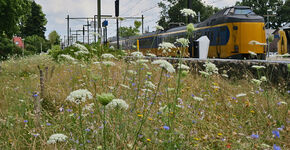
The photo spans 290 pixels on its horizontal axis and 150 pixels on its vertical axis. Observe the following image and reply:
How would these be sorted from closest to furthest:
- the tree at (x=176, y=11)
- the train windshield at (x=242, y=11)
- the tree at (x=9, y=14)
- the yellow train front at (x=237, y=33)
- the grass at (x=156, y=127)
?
the grass at (x=156, y=127)
the tree at (x=9, y=14)
the yellow train front at (x=237, y=33)
the train windshield at (x=242, y=11)
the tree at (x=176, y=11)

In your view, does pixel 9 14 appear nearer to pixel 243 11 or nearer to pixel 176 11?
pixel 243 11

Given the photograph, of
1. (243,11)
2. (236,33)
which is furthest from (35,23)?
(236,33)

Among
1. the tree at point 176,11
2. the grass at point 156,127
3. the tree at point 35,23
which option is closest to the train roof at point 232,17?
the grass at point 156,127

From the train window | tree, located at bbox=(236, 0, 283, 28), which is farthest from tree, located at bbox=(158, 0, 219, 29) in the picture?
the train window

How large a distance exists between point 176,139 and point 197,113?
38.7 inches

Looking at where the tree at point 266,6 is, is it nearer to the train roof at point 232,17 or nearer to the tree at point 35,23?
the tree at point 35,23

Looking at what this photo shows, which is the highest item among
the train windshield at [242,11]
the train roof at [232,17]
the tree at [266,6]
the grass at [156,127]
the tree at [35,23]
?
the tree at [266,6]

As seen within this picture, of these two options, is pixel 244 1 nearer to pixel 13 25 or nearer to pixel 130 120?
pixel 13 25

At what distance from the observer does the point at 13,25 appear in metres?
12.3

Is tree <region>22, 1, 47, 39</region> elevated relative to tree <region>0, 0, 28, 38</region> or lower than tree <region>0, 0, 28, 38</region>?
elevated

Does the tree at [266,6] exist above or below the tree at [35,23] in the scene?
above

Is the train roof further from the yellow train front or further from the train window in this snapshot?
the train window

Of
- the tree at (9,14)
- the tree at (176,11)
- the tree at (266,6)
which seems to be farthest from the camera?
the tree at (266,6)

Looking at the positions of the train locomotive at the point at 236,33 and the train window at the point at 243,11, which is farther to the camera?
the train window at the point at 243,11
